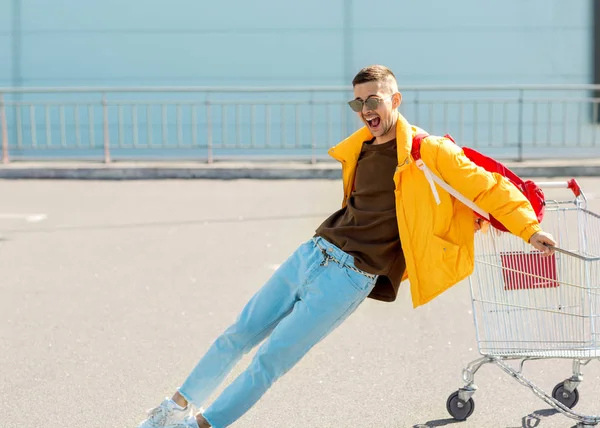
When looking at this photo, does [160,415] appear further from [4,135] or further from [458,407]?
[4,135]

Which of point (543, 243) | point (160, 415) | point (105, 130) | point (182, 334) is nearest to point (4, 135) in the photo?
point (105, 130)

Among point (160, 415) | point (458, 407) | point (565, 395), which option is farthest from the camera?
point (565, 395)

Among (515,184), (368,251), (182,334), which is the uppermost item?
(515,184)

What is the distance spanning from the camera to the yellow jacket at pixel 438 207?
14.1ft

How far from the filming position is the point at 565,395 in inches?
207

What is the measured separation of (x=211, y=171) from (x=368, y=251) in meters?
10.7

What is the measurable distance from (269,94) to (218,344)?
15.0 meters

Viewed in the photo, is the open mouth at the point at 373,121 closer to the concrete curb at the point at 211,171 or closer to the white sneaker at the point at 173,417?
the white sneaker at the point at 173,417

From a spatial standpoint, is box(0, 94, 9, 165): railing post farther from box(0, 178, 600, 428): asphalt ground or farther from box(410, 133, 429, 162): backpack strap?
box(410, 133, 429, 162): backpack strap

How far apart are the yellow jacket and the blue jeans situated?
0.74 feet

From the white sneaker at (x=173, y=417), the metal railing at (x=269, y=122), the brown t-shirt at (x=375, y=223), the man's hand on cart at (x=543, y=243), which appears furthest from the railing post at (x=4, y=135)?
the man's hand on cart at (x=543, y=243)

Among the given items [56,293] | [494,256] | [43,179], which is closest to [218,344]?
[494,256]

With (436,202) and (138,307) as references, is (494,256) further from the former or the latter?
(138,307)

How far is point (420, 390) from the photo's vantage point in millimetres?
5699
